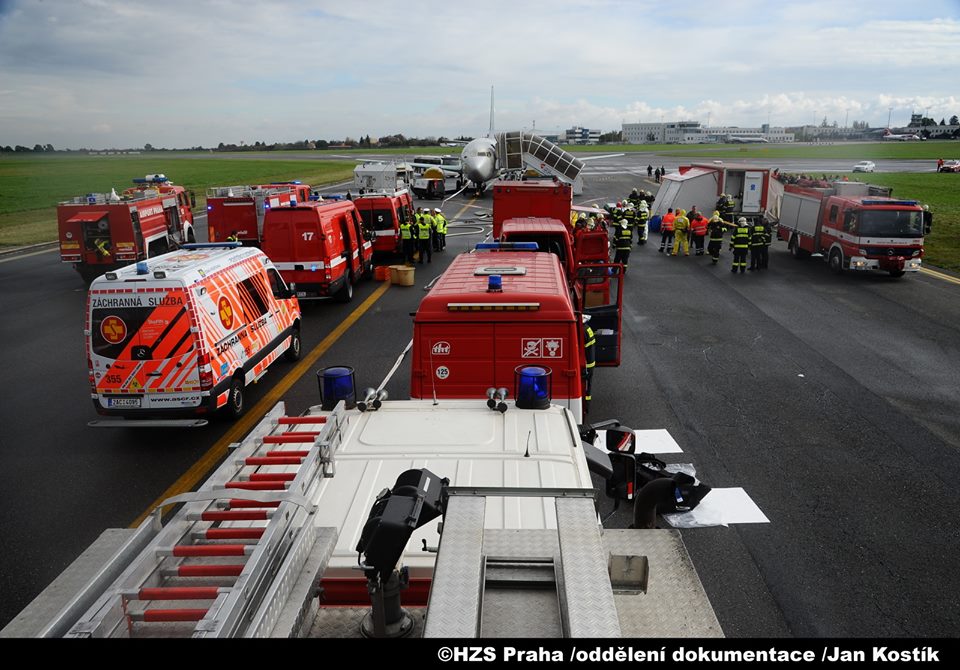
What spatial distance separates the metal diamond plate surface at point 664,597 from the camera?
2.62 meters

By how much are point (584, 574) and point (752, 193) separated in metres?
33.8

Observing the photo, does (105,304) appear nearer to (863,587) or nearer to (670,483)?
(670,483)

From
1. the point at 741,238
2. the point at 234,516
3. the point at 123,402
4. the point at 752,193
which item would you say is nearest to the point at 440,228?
the point at 741,238

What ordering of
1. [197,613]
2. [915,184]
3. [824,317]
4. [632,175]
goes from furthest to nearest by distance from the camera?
[632,175] < [915,184] < [824,317] < [197,613]

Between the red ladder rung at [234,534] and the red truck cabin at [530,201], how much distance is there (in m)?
17.5

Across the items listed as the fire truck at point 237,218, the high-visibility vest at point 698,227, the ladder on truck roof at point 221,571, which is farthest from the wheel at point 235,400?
the high-visibility vest at point 698,227

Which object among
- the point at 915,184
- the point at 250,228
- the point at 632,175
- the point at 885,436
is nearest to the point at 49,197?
the point at 250,228

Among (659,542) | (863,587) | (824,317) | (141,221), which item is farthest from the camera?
(141,221)

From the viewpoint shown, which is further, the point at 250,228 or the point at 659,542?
the point at 250,228

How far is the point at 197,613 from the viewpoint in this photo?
109 inches

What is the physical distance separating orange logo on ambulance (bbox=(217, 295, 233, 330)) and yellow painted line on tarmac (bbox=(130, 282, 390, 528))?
4.98 feet

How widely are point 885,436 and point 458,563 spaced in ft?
32.2

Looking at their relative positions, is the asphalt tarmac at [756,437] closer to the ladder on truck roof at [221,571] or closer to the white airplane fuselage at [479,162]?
the ladder on truck roof at [221,571]

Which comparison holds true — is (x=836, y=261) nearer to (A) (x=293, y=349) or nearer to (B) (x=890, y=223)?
(B) (x=890, y=223)
